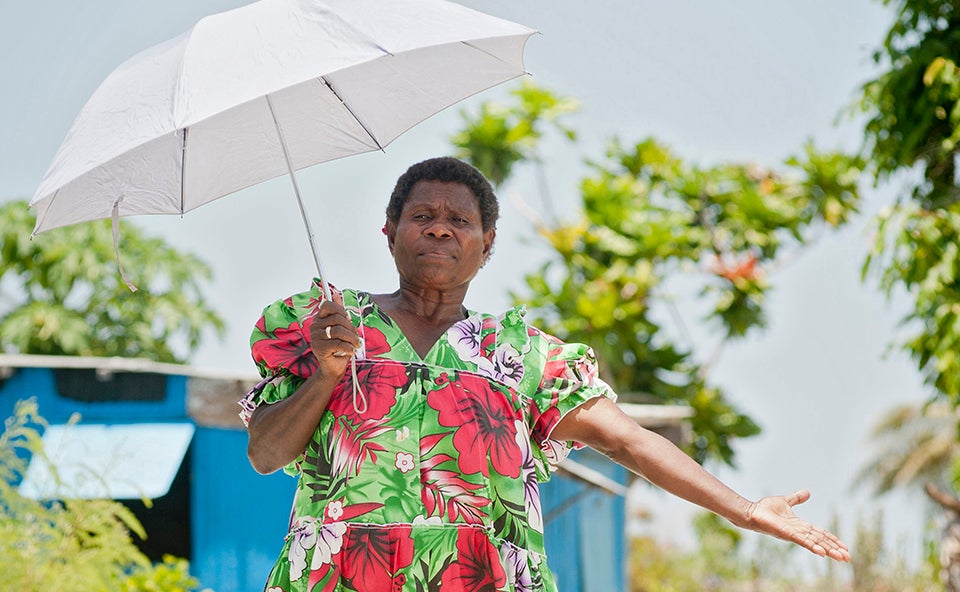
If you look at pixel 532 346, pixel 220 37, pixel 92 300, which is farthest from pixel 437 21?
pixel 92 300

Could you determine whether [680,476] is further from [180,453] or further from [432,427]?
[180,453]

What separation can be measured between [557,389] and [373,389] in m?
0.41

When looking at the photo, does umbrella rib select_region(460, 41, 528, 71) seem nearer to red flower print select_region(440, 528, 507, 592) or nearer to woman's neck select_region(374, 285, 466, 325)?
woman's neck select_region(374, 285, 466, 325)

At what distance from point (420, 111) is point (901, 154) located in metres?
6.60

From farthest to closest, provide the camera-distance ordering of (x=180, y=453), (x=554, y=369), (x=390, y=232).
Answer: (x=180, y=453)
(x=390, y=232)
(x=554, y=369)

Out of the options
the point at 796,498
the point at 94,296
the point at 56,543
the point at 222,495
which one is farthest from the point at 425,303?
the point at 94,296

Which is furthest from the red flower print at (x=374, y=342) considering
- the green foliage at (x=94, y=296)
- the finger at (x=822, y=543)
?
the green foliage at (x=94, y=296)

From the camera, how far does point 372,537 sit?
100 inches

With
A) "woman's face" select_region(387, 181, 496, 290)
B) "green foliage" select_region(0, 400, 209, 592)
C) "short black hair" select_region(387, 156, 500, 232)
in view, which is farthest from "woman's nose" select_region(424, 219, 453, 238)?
"green foliage" select_region(0, 400, 209, 592)

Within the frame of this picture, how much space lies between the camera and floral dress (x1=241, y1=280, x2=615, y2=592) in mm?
2557

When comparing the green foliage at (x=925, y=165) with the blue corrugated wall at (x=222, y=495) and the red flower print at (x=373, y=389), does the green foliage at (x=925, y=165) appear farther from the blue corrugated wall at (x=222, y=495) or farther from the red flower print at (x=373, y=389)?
the red flower print at (x=373, y=389)

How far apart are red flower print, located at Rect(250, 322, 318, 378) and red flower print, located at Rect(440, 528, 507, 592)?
0.48 metres

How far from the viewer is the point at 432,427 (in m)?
2.62

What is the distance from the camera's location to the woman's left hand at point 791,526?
254 cm
